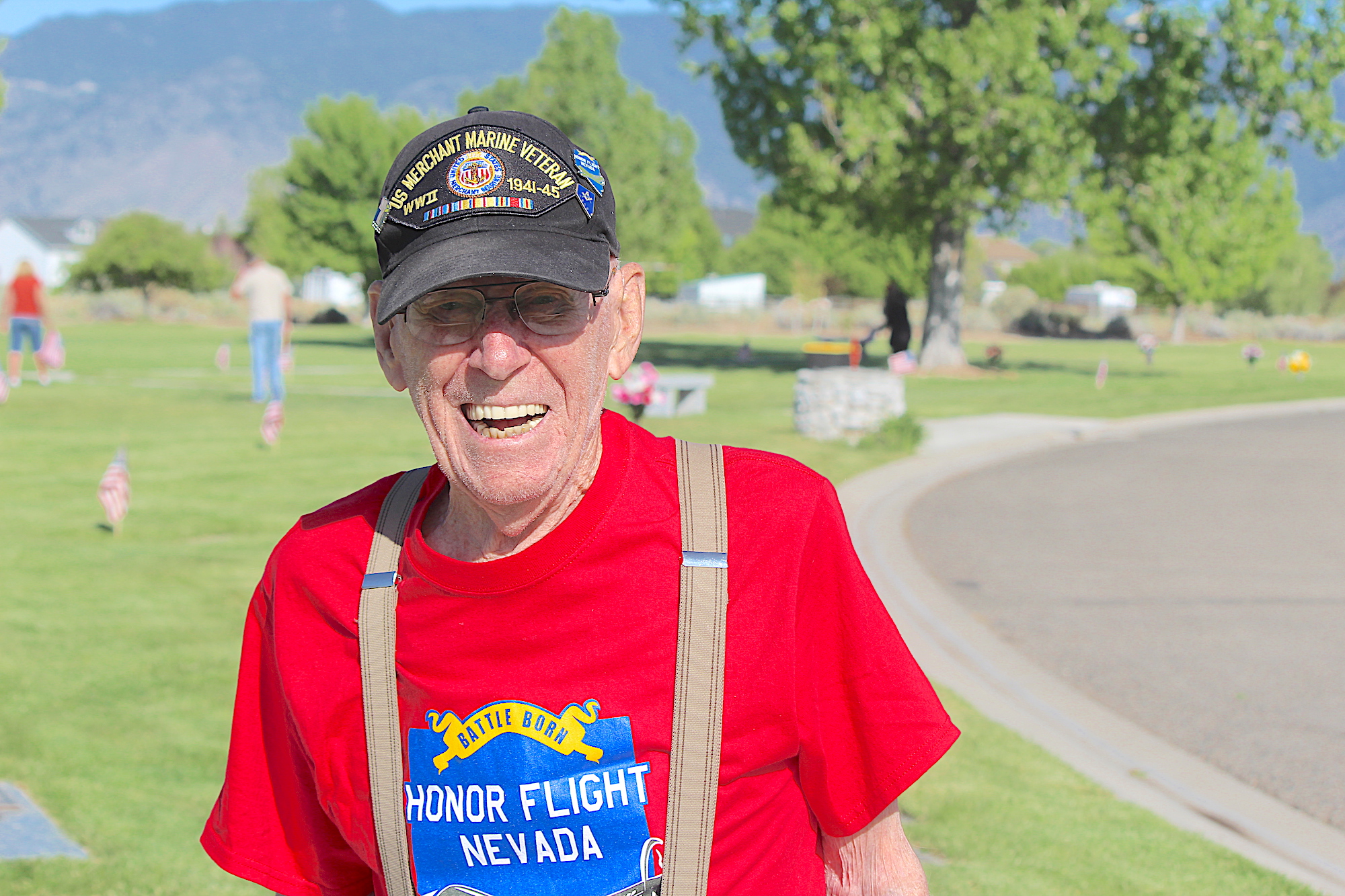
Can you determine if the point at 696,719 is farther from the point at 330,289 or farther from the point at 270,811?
the point at 330,289

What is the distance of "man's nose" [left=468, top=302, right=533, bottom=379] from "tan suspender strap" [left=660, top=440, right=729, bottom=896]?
0.34 m

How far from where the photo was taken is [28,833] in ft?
14.3

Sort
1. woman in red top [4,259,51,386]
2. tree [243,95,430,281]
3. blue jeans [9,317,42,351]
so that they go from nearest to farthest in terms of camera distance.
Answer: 1. woman in red top [4,259,51,386]
2. blue jeans [9,317,42,351]
3. tree [243,95,430,281]

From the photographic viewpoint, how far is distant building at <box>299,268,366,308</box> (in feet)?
391

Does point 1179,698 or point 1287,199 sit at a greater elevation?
point 1287,199

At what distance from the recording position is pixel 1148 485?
1370 cm

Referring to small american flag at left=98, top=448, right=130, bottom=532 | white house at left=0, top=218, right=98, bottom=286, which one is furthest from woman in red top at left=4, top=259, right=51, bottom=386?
white house at left=0, top=218, right=98, bottom=286


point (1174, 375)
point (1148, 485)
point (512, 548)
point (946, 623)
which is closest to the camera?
point (512, 548)

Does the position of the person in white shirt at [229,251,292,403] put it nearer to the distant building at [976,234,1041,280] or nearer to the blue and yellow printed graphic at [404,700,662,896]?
the blue and yellow printed graphic at [404,700,662,896]

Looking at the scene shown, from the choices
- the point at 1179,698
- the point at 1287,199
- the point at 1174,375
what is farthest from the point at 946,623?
the point at 1287,199

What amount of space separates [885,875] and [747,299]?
362ft

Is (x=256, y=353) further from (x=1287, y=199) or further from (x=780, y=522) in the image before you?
(x=1287, y=199)

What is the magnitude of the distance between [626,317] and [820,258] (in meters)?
90.2

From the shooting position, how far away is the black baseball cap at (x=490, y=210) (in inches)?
66.0
